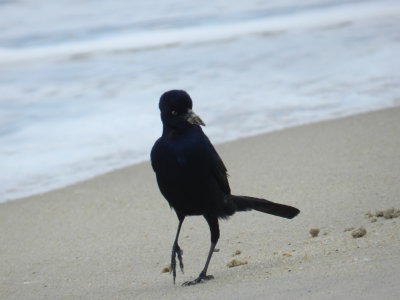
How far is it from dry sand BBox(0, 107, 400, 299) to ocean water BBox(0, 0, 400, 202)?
0.62 m

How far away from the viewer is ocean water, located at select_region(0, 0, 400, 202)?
27.5ft

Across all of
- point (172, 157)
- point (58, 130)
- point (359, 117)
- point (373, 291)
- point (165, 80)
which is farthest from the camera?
point (165, 80)

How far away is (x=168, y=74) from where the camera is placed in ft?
38.1

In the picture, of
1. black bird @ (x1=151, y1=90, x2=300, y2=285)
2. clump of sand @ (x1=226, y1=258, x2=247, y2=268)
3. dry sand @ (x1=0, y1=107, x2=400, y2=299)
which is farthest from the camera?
clump of sand @ (x1=226, y1=258, x2=247, y2=268)

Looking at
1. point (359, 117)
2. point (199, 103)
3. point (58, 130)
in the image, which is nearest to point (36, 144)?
point (58, 130)

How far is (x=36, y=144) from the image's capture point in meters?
8.60

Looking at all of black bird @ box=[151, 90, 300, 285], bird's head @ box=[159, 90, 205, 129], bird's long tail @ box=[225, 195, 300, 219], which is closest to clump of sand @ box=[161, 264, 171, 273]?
black bird @ box=[151, 90, 300, 285]

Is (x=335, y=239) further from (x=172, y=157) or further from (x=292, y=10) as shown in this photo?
(x=292, y=10)

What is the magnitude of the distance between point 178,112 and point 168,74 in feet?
23.8

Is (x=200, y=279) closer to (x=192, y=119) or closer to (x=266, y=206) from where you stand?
(x=266, y=206)

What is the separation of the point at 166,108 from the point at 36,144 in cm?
441

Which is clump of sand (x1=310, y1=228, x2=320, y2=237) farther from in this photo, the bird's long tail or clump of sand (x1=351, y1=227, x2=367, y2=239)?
clump of sand (x1=351, y1=227, x2=367, y2=239)

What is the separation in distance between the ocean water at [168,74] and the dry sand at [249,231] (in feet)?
2.03

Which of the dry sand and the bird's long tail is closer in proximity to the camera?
the dry sand
